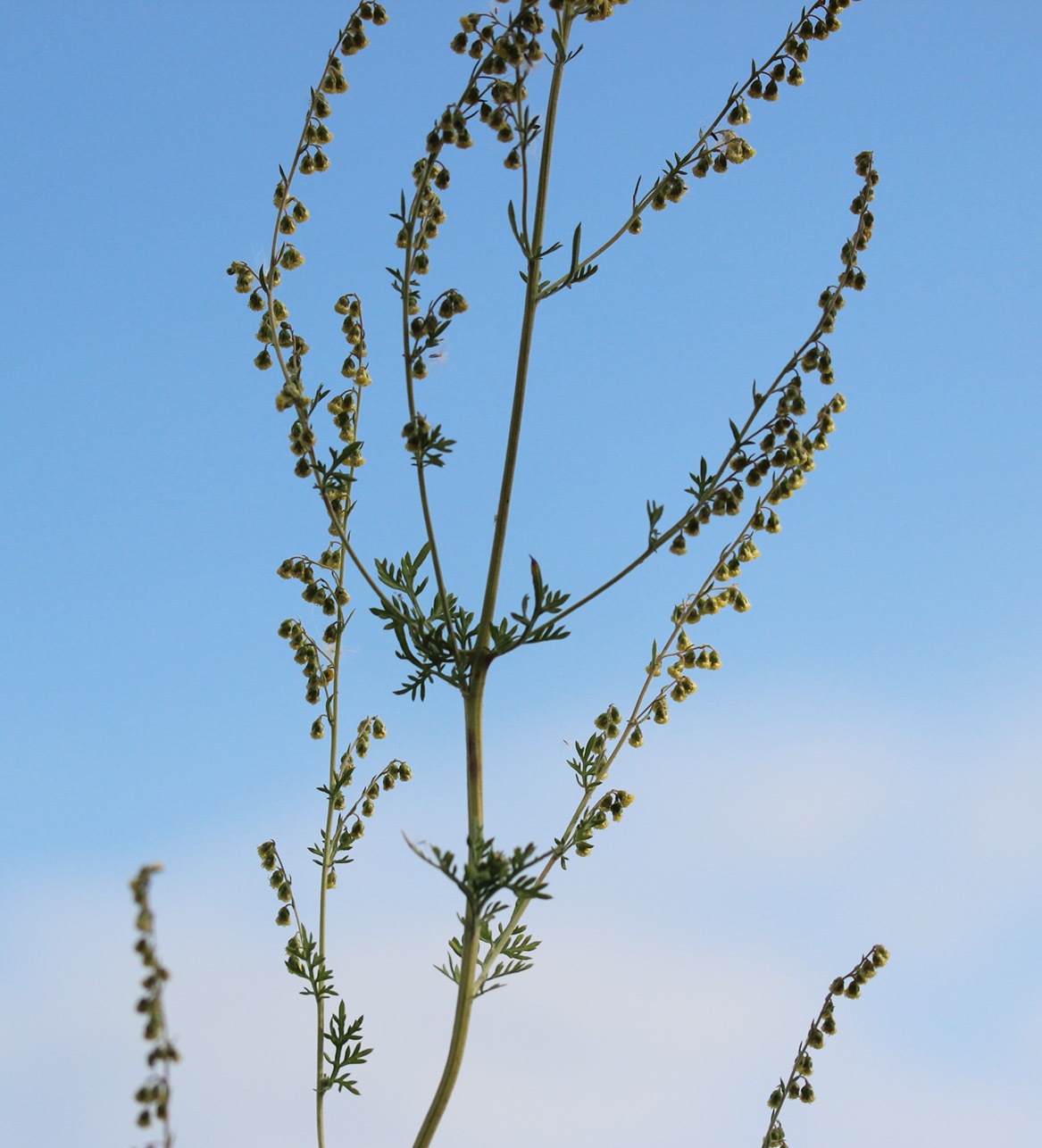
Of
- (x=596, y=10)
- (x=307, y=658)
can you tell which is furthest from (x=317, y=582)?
(x=596, y=10)

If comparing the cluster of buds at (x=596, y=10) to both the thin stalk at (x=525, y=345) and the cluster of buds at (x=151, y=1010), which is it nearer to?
the thin stalk at (x=525, y=345)

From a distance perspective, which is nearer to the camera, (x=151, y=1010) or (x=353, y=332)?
(x=151, y=1010)

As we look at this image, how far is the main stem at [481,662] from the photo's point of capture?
116 inches

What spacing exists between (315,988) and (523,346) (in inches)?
82.3

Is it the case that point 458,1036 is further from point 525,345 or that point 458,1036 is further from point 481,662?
point 525,345

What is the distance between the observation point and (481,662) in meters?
3.12

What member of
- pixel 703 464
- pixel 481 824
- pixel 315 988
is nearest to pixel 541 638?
pixel 481 824

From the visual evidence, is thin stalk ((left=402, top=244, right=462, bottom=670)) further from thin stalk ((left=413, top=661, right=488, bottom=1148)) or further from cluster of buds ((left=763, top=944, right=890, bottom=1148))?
cluster of buds ((left=763, top=944, right=890, bottom=1148))

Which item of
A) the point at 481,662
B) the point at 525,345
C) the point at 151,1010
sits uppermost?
the point at 525,345

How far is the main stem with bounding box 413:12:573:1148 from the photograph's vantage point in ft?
9.66

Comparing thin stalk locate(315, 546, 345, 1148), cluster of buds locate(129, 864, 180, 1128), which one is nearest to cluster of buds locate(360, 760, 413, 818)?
thin stalk locate(315, 546, 345, 1148)

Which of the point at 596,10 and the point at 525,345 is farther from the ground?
the point at 596,10

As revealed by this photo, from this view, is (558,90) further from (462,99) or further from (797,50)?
(797,50)

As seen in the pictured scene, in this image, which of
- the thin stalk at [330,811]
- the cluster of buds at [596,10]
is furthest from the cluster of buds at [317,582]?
the cluster of buds at [596,10]
